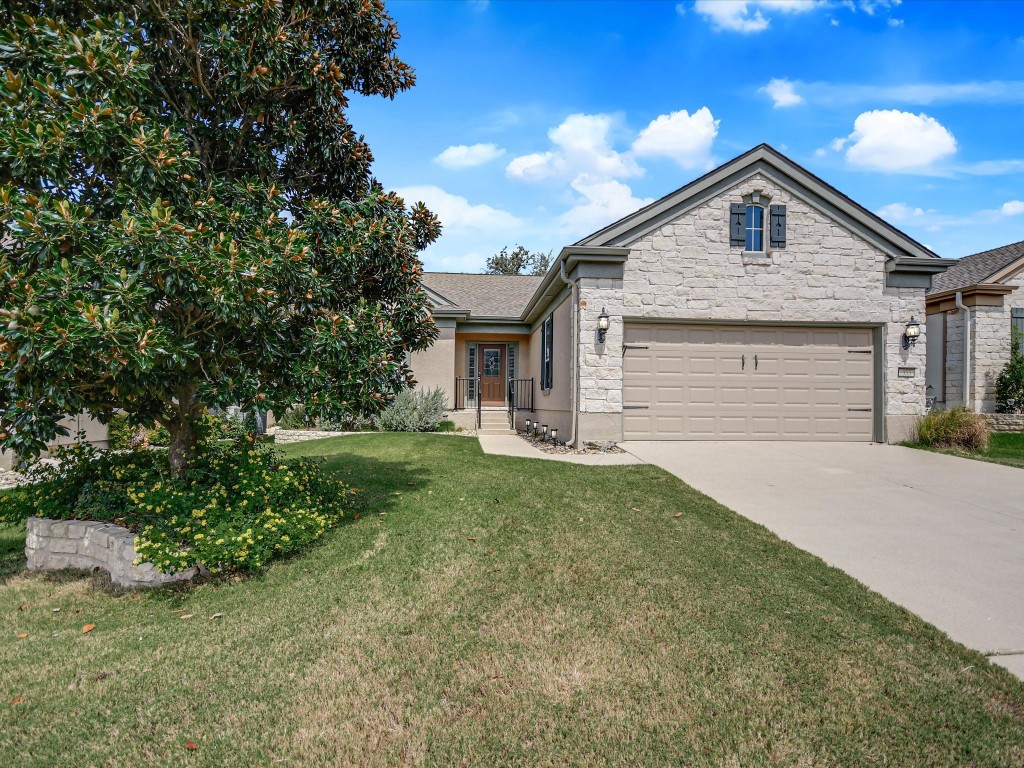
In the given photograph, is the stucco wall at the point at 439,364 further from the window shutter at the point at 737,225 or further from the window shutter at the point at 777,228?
the window shutter at the point at 777,228

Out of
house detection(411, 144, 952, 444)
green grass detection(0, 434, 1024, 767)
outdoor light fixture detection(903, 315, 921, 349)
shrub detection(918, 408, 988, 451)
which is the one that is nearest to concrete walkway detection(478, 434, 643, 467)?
house detection(411, 144, 952, 444)

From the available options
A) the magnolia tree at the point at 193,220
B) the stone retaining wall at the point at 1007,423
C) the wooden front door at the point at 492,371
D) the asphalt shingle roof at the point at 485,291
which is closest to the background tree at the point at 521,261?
the asphalt shingle roof at the point at 485,291

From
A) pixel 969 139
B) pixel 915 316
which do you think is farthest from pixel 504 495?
pixel 969 139

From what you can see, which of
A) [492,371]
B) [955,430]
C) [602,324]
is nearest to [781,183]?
[602,324]

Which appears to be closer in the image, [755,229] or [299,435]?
[755,229]

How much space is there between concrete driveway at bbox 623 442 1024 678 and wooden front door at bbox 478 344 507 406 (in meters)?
8.35

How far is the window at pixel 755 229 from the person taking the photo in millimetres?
10586

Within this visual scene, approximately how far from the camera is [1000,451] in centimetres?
1023

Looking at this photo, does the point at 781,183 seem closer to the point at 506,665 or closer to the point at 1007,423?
the point at 1007,423

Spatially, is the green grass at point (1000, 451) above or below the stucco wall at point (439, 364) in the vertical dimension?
below

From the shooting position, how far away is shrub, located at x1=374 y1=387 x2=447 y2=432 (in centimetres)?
1283

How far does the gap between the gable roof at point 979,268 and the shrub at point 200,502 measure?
16.1 m

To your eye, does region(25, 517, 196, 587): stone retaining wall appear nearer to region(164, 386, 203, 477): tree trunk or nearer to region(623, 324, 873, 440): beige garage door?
region(164, 386, 203, 477): tree trunk

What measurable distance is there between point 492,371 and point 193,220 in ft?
44.3
